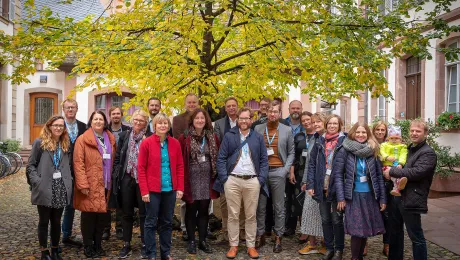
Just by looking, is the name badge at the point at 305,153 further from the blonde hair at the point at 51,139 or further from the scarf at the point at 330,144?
the blonde hair at the point at 51,139

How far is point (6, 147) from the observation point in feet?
47.1

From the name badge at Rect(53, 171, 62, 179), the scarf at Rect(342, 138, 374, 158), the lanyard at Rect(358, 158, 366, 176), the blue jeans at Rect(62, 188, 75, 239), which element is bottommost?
the blue jeans at Rect(62, 188, 75, 239)

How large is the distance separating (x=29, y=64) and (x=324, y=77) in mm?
A: 4786

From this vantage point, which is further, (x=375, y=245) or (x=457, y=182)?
(x=457, y=182)

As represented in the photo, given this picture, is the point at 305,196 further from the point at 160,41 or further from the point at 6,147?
the point at 6,147

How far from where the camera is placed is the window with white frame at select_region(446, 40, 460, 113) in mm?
10305

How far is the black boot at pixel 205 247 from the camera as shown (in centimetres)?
539

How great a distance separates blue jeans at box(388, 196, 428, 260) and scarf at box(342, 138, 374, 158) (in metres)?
0.57

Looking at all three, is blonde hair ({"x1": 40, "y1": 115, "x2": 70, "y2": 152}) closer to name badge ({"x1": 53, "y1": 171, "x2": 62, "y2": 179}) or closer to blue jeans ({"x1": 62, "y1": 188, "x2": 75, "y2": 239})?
name badge ({"x1": 53, "y1": 171, "x2": 62, "y2": 179})

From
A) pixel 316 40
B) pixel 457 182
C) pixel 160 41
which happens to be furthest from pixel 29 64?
pixel 457 182

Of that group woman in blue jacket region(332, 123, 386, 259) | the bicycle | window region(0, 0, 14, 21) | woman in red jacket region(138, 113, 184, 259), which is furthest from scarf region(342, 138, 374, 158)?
window region(0, 0, 14, 21)

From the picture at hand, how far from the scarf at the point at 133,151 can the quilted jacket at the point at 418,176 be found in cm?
294

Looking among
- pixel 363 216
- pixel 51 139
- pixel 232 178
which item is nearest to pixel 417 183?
pixel 363 216

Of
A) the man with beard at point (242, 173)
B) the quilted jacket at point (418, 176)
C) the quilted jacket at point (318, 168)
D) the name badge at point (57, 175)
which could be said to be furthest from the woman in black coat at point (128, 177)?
the quilted jacket at point (418, 176)
